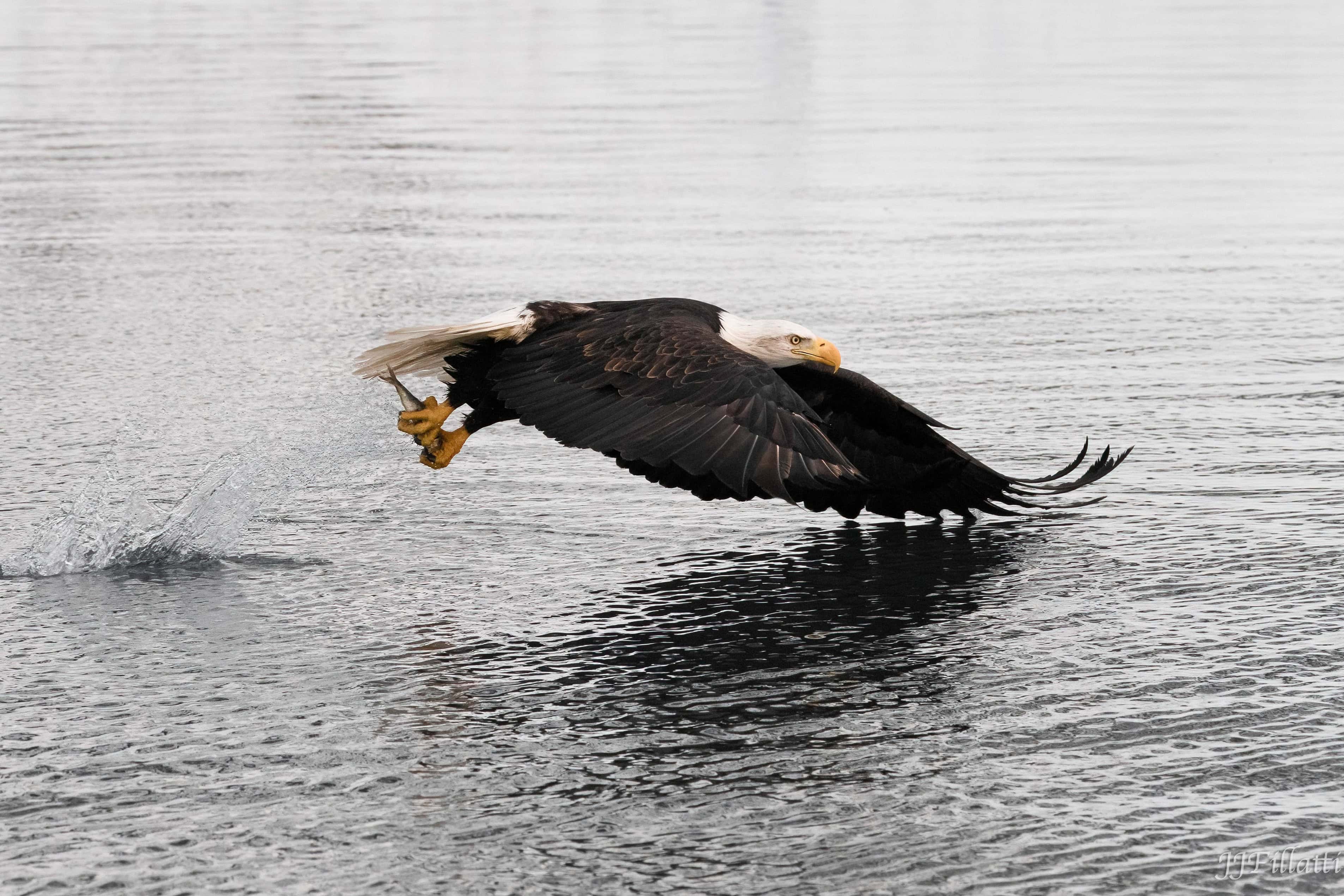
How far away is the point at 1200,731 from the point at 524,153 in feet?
51.5

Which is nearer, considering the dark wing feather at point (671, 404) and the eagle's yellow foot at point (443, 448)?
the dark wing feather at point (671, 404)

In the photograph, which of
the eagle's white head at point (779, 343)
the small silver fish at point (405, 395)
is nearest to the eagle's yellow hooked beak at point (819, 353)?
the eagle's white head at point (779, 343)

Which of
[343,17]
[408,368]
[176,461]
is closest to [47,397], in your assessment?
[176,461]

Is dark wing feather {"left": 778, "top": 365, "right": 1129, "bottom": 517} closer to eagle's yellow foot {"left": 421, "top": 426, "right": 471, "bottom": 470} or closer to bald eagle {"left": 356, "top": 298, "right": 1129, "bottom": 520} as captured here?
bald eagle {"left": 356, "top": 298, "right": 1129, "bottom": 520}

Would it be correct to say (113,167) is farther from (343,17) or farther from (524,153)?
(343,17)

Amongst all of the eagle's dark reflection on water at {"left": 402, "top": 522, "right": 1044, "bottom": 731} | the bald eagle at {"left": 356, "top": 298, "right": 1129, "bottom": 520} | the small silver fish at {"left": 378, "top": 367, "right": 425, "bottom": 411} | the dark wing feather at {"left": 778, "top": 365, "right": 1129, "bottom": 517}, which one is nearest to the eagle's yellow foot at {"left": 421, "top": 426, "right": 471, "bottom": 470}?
the bald eagle at {"left": 356, "top": 298, "right": 1129, "bottom": 520}

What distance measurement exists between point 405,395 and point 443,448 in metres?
0.25

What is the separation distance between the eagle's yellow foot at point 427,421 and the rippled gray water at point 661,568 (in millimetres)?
292

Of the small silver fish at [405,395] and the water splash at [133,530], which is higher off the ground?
the small silver fish at [405,395]

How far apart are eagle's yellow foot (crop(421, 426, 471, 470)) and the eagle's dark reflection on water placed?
3.58ft

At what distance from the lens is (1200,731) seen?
5207 millimetres

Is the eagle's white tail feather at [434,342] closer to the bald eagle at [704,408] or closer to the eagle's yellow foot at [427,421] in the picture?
the bald eagle at [704,408]

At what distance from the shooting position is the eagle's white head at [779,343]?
7.22 metres

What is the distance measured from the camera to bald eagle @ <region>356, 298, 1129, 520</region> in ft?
20.1
